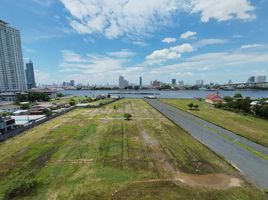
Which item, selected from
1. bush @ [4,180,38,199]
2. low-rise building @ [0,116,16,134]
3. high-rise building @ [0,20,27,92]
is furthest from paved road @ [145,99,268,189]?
high-rise building @ [0,20,27,92]

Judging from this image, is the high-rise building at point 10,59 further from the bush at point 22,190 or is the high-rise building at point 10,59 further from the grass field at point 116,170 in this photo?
the bush at point 22,190

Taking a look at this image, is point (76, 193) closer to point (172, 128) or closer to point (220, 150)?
point (220, 150)

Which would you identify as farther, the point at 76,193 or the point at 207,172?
the point at 207,172

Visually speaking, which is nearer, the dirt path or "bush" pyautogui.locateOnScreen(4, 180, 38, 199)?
"bush" pyautogui.locateOnScreen(4, 180, 38, 199)

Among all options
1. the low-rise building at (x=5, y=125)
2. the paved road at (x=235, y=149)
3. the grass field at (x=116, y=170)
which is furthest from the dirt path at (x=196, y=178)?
the low-rise building at (x=5, y=125)

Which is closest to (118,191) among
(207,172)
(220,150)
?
(207,172)

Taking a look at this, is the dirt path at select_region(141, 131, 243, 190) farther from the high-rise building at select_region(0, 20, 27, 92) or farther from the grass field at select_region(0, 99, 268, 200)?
the high-rise building at select_region(0, 20, 27, 92)

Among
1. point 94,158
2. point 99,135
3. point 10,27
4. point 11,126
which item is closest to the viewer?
point 94,158
